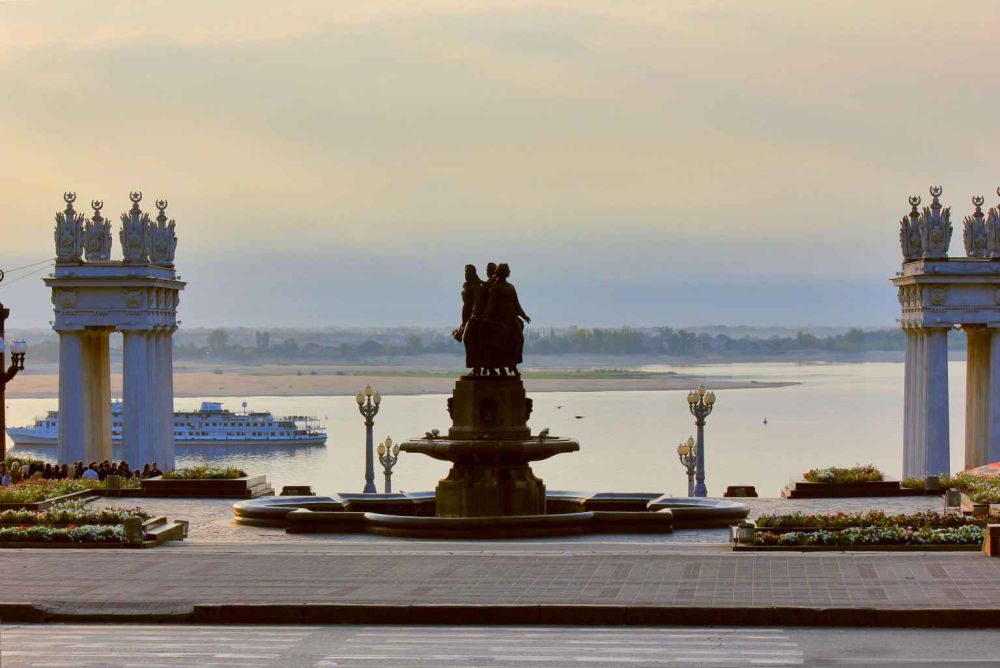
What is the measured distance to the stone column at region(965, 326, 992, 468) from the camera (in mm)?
56000

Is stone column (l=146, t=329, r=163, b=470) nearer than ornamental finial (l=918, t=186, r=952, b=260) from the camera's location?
No

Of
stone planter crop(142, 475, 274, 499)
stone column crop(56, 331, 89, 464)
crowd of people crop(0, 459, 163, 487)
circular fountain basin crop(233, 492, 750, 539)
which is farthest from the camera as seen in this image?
stone column crop(56, 331, 89, 464)

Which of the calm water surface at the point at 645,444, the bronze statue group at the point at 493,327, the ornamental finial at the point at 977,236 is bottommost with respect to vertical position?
the calm water surface at the point at 645,444

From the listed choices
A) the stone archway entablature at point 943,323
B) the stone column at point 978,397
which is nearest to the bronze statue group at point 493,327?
the stone archway entablature at point 943,323

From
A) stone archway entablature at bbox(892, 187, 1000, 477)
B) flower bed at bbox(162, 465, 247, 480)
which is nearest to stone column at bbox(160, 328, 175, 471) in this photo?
flower bed at bbox(162, 465, 247, 480)

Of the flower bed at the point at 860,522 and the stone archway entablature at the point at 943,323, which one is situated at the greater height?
the stone archway entablature at the point at 943,323

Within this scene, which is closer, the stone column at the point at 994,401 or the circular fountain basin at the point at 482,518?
the circular fountain basin at the point at 482,518

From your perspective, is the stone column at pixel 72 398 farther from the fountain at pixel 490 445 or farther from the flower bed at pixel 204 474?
the fountain at pixel 490 445

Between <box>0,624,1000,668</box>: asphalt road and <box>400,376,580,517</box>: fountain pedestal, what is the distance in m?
13.2

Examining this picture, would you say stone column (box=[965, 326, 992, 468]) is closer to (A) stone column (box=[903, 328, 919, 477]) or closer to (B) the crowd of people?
(A) stone column (box=[903, 328, 919, 477])

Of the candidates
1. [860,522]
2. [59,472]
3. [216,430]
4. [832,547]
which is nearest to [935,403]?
[59,472]

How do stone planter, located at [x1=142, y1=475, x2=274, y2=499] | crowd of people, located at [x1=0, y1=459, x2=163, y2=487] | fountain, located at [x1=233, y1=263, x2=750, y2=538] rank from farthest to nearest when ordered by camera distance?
crowd of people, located at [x1=0, y1=459, x2=163, y2=487] → stone planter, located at [x1=142, y1=475, x2=274, y2=499] → fountain, located at [x1=233, y1=263, x2=750, y2=538]

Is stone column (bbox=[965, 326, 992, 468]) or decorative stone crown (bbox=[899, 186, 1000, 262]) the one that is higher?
decorative stone crown (bbox=[899, 186, 1000, 262])

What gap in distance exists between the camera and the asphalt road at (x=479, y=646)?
56.4ft
